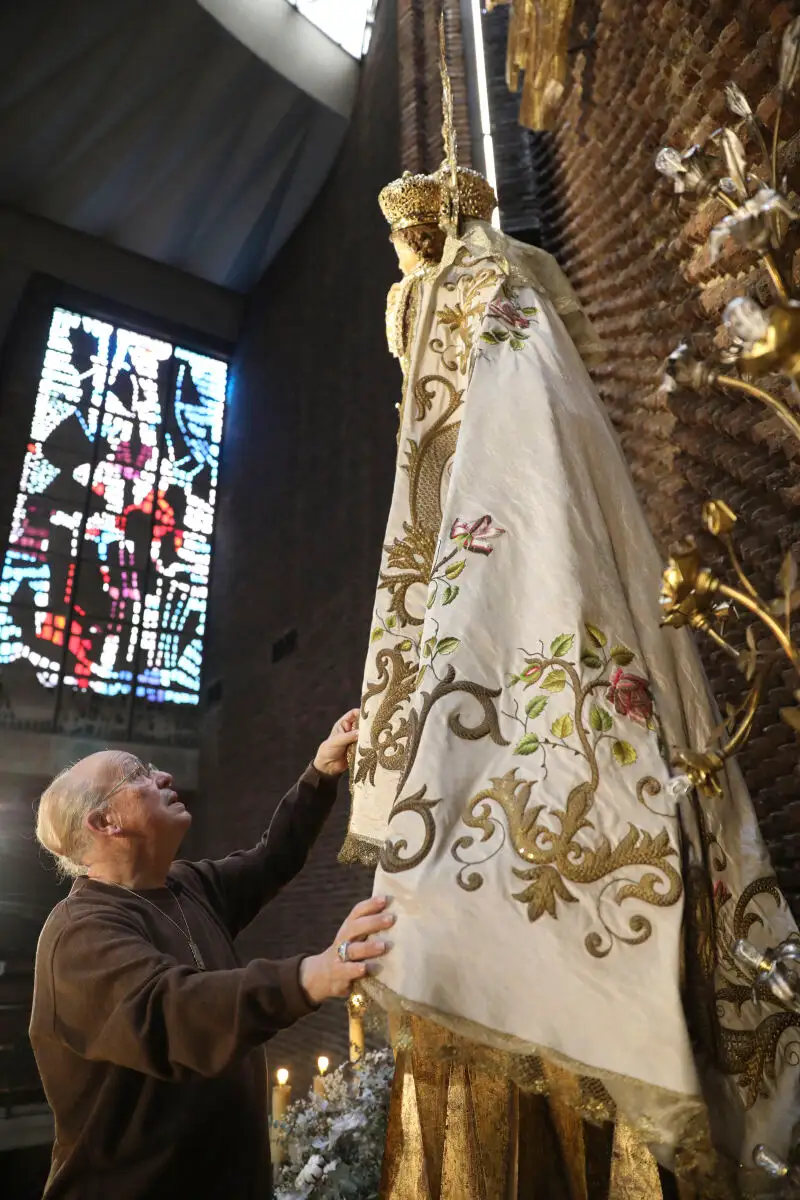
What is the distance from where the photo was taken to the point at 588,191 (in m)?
2.98

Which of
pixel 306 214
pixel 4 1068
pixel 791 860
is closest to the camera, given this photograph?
pixel 791 860

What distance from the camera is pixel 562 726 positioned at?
0.86 metres

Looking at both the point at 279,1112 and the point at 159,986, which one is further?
the point at 279,1112

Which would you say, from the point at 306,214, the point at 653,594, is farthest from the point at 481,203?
the point at 306,214

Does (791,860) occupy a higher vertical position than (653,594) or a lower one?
lower

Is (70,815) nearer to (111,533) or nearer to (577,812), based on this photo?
(577,812)

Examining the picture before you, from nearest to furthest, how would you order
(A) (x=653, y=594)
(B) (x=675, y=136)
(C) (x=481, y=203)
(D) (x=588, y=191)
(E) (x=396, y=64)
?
(A) (x=653, y=594) → (C) (x=481, y=203) → (B) (x=675, y=136) → (D) (x=588, y=191) → (E) (x=396, y=64)

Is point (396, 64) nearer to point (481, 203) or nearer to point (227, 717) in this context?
point (227, 717)

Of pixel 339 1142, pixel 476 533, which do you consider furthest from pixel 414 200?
pixel 339 1142

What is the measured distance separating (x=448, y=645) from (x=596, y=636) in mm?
160

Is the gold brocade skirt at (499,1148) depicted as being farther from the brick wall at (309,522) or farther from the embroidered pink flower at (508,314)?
the brick wall at (309,522)

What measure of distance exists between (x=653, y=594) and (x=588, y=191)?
2.45 metres

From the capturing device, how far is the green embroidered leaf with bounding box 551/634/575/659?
896mm

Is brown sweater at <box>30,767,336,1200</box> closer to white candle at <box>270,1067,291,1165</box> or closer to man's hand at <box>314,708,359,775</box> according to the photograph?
man's hand at <box>314,708,359,775</box>
